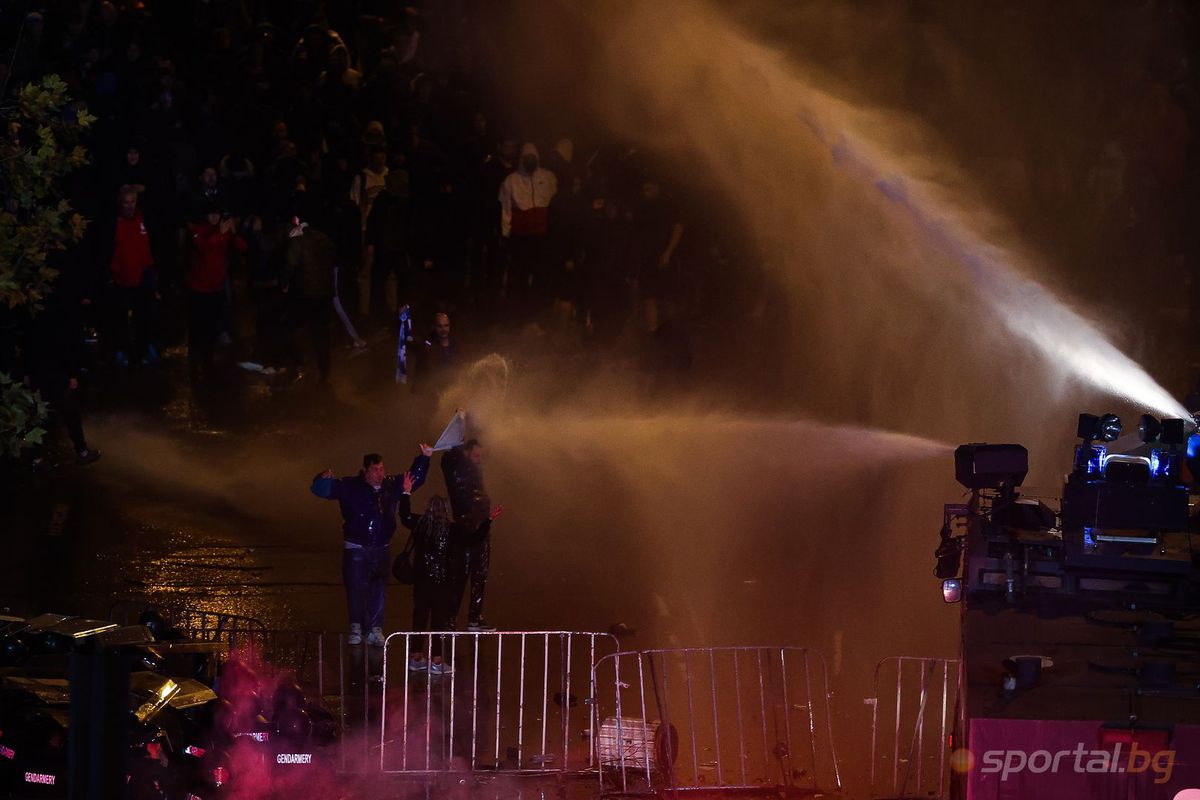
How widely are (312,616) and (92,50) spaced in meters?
7.88

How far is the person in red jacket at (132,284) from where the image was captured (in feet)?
57.8

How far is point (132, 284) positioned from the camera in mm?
17891

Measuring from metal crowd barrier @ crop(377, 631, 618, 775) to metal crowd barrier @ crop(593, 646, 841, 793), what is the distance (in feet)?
0.85

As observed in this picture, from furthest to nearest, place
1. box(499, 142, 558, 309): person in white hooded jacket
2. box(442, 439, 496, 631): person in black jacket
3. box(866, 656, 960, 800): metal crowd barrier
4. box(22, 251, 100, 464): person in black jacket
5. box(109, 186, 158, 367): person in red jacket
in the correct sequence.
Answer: box(499, 142, 558, 309): person in white hooded jacket
box(109, 186, 158, 367): person in red jacket
box(22, 251, 100, 464): person in black jacket
box(442, 439, 496, 631): person in black jacket
box(866, 656, 960, 800): metal crowd barrier

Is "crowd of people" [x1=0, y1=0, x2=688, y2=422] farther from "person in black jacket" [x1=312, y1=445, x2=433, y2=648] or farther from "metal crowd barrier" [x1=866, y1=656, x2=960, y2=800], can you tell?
"metal crowd barrier" [x1=866, y1=656, x2=960, y2=800]

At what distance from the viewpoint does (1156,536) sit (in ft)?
29.3

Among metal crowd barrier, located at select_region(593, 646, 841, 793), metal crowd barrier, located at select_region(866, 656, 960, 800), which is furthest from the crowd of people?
metal crowd barrier, located at select_region(866, 656, 960, 800)

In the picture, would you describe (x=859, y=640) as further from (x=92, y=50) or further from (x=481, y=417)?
(x=92, y=50)

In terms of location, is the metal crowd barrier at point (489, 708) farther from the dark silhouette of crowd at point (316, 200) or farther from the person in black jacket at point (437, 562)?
the dark silhouette of crowd at point (316, 200)

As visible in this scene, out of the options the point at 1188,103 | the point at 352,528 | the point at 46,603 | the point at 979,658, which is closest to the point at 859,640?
the point at 352,528

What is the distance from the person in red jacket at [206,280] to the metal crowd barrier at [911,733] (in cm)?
908

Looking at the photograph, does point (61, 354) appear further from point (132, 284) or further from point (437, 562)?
point (437, 562)

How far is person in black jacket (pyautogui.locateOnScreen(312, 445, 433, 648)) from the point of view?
40.4 ft

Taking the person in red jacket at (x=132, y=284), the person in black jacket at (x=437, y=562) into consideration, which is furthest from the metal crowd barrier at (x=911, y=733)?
the person in red jacket at (x=132, y=284)
